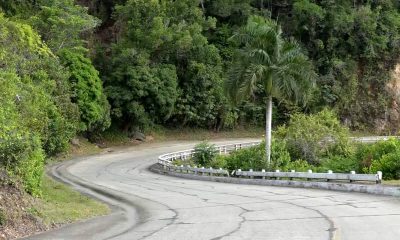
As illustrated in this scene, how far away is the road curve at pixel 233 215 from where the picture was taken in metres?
11.9

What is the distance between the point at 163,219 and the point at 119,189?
35.8ft

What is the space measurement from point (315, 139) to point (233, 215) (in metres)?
22.0

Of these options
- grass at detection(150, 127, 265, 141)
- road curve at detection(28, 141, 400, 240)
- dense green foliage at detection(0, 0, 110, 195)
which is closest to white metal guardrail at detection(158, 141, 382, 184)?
road curve at detection(28, 141, 400, 240)

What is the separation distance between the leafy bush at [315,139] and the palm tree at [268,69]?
5721 millimetres

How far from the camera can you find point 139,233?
1268 centimetres

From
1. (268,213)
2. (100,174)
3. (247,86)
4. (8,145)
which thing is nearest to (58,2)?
(100,174)

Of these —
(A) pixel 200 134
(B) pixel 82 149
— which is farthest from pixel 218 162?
(A) pixel 200 134

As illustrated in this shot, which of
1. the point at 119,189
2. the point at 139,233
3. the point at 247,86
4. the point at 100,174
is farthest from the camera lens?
the point at 100,174

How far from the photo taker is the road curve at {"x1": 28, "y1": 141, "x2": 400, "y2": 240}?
39.0 ft

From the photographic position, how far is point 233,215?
49.6 ft

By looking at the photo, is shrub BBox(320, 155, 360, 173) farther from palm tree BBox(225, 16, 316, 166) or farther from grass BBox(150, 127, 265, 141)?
grass BBox(150, 127, 265, 141)

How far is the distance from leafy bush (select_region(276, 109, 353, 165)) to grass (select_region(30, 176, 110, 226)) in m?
17.9

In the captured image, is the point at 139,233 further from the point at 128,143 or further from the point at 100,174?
the point at 128,143

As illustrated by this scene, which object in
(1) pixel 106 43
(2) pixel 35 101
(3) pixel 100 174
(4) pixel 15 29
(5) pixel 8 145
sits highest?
(1) pixel 106 43
